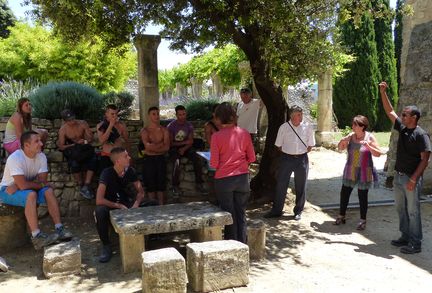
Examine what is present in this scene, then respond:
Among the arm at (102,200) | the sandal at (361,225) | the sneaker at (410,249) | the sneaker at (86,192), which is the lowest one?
the sneaker at (410,249)

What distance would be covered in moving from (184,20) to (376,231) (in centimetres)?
421

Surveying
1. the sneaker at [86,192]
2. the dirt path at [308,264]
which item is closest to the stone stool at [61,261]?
the dirt path at [308,264]

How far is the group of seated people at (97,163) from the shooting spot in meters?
4.77

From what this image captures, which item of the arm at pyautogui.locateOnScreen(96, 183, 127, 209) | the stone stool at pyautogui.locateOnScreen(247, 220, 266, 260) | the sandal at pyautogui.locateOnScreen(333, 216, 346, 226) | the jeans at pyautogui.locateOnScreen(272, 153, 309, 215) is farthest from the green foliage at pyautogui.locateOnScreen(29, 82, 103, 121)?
the sandal at pyautogui.locateOnScreen(333, 216, 346, 226)

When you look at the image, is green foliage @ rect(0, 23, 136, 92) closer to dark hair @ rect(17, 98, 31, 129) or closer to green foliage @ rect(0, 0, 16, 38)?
dark hair @ rect(17, 98, 31, 129)

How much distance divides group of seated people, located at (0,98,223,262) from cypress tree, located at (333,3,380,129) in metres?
14.3

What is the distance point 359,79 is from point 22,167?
17.5 metres

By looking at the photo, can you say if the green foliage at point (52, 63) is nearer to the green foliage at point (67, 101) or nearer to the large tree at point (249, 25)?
the green foliage at point (67, 101)

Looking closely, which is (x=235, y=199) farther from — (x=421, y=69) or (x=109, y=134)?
(x=421, y=69)

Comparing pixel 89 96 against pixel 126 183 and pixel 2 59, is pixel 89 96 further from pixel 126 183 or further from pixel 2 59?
pixel 2 59

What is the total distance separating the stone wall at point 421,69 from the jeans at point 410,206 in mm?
2897

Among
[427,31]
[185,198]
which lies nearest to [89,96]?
[185,198]

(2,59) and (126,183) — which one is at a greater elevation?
(2,59)

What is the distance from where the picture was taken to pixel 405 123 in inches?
192
